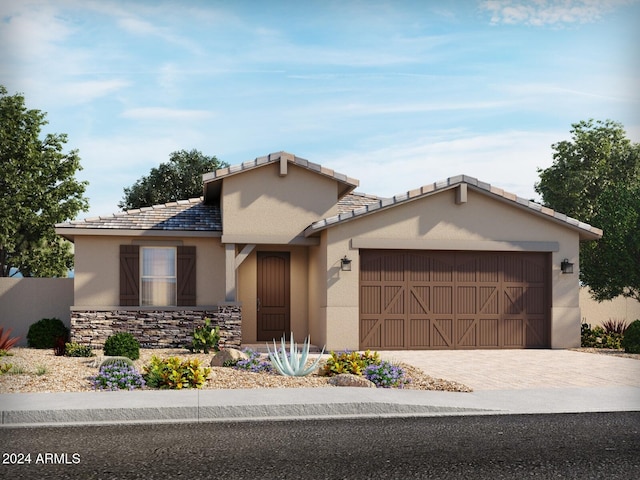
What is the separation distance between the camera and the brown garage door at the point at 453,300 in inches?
738

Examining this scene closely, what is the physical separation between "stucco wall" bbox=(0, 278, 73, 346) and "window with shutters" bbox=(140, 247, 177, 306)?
2.79 m

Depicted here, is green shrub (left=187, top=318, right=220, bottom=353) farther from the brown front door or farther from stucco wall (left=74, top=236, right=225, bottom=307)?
the brown front door

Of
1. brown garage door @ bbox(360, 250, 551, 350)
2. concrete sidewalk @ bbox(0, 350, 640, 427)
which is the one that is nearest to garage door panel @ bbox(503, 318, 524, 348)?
brown garage door @ bbox(360, 250, 551, 350)

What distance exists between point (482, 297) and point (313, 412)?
10.3m

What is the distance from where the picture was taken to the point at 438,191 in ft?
61.9

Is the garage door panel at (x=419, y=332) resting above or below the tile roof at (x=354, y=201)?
below

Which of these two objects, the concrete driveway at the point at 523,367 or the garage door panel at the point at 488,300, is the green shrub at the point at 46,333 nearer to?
the concrete driveway at the point at 523,367

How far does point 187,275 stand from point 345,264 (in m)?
4.59

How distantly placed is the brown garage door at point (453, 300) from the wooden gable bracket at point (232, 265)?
3.10 metres

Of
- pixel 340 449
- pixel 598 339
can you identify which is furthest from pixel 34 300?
pixel 598 339

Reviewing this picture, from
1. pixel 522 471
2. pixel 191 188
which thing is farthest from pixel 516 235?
pixel 191 188

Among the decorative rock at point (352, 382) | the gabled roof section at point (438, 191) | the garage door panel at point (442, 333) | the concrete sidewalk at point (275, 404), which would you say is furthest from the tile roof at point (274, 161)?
the concrete sidewalk at point (275, 404)

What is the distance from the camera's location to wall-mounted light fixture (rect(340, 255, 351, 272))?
1833 cm

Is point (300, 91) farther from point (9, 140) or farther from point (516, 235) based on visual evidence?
point (9, 140)
